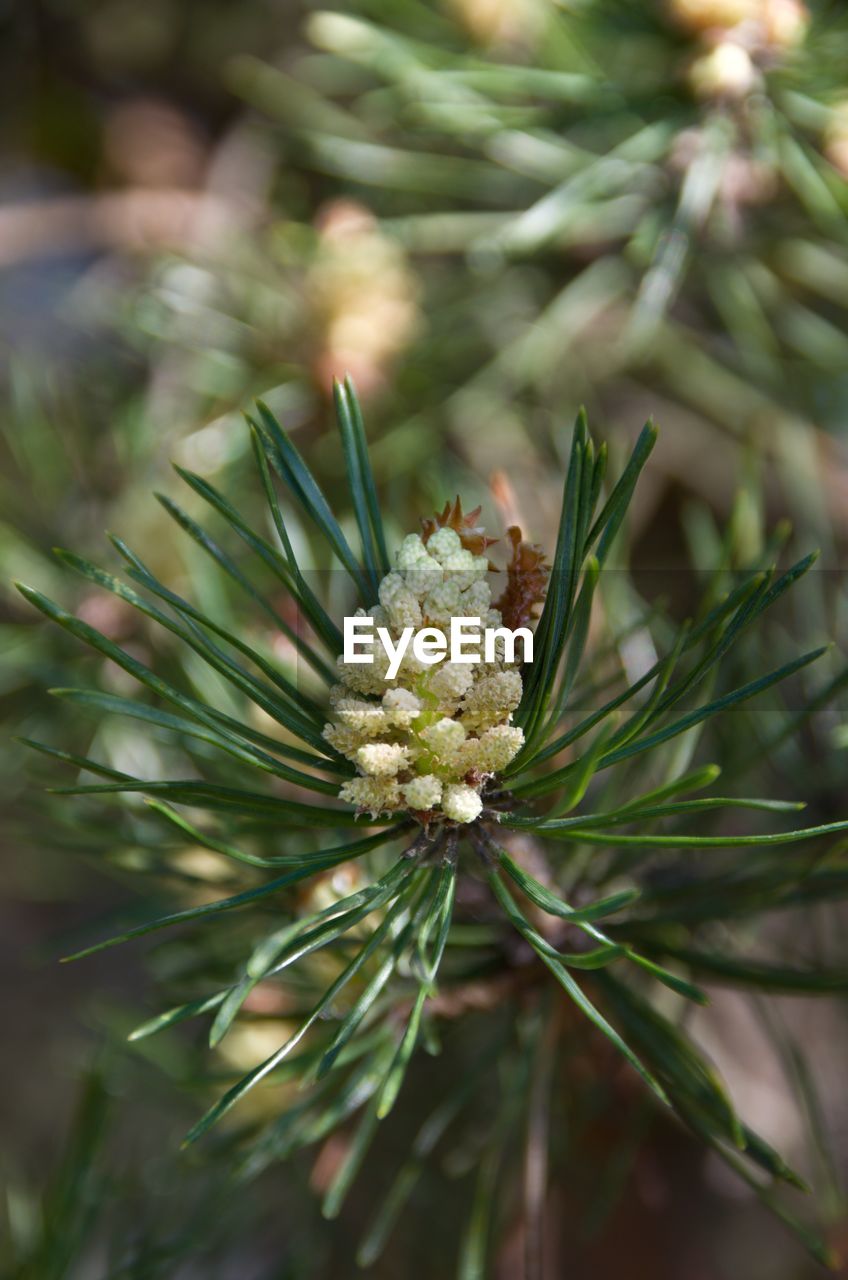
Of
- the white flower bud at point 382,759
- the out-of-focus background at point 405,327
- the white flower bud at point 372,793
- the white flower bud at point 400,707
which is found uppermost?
the out-of-focus background at point 405,327

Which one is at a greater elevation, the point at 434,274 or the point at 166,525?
the point at 434,274

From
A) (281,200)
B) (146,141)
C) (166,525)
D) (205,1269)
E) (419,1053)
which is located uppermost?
(146,141)

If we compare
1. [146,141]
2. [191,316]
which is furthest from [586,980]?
[146,141]

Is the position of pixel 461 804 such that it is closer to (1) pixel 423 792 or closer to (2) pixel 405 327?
(1) pixel 423 792

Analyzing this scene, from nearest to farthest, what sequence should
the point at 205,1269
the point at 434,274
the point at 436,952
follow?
the point at 436,952 → the point at 205,1269 → the point at 434,274

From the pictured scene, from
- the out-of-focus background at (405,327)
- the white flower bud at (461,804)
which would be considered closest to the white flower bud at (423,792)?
the white flower bud at (461,804)

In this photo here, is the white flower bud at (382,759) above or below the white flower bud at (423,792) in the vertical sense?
above

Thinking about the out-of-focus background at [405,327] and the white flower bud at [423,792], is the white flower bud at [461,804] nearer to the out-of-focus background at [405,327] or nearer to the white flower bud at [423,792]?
the white flower bud at [423,792]

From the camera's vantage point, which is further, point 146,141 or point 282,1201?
point 146,141

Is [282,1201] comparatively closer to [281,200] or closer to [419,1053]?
[419,1053]
